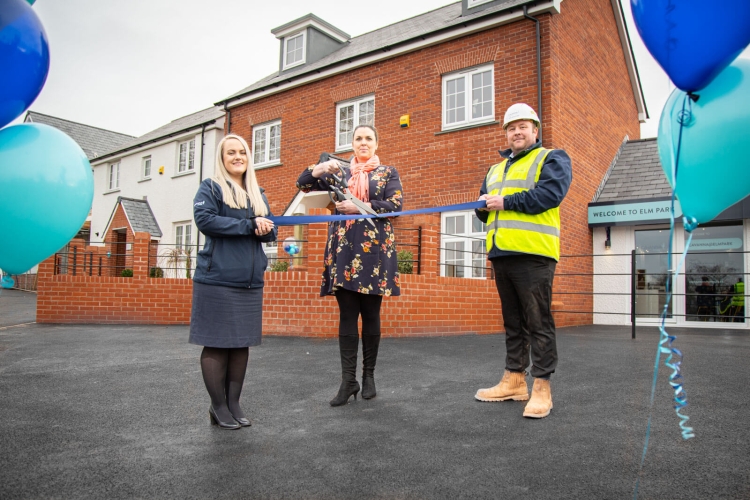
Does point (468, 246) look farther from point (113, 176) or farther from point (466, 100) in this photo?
point (113, 176)

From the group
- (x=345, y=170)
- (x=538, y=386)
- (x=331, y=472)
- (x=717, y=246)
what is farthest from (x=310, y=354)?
(x=717, y=246)

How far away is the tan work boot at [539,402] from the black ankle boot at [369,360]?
3.44ft

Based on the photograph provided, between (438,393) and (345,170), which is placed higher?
(345,170)

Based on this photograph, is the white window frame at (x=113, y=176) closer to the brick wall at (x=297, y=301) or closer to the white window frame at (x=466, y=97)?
the brick wall at (x=297, y=301)

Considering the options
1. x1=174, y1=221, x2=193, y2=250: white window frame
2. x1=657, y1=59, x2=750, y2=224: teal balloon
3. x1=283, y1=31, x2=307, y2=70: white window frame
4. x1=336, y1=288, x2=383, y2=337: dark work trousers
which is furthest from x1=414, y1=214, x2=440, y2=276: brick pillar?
x1=174, y1=221, x2=193, y2=250: white window frame

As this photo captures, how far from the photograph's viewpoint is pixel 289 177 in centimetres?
1290

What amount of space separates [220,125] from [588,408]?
47.2 feet

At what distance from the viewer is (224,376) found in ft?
9.77

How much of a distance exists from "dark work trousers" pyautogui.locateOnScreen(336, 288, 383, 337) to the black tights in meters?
0.72

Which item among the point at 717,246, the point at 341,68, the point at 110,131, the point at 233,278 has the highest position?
the point at 110,131

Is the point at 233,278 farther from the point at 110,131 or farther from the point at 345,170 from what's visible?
the point at 110,131

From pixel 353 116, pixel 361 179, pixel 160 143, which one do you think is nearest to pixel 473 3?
pixel 353 116

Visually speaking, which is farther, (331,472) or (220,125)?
(220,125)

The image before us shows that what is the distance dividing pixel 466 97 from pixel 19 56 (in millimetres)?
9106
